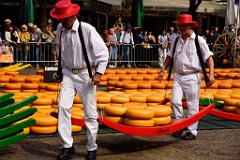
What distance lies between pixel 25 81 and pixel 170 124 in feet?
20.8

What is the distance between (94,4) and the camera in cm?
2869

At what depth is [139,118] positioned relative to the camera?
21.6 ft

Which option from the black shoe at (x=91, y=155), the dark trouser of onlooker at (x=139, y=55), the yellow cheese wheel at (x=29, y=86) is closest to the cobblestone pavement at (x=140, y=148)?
the black shoe at (x=91, y=155)

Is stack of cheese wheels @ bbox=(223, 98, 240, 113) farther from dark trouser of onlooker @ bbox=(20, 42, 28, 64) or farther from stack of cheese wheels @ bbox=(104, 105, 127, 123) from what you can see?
dark trouser of onlooker @ bbox=(20, 42, 28, 64)

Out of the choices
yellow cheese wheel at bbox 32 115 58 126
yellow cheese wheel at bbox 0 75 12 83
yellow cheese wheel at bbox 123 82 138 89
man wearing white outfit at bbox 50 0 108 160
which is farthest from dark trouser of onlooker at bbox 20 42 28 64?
man wearing white outfit at bbox 50 0 108 160

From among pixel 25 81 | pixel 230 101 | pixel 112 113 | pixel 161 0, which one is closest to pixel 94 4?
pixel 161 0

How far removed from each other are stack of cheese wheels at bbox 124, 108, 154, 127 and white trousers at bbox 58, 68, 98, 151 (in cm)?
62

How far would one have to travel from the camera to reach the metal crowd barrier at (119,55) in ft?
65.2

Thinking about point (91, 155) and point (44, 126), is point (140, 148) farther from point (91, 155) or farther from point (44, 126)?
point (44, 126)

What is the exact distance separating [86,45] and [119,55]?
15.6 m

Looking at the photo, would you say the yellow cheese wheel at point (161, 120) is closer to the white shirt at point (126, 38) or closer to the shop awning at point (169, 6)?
the white shirt at point (126, 38)

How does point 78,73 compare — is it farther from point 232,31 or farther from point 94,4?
point 94,4

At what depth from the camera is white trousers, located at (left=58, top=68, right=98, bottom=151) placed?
6.00 metres

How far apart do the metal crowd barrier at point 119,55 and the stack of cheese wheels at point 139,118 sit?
13.5m
